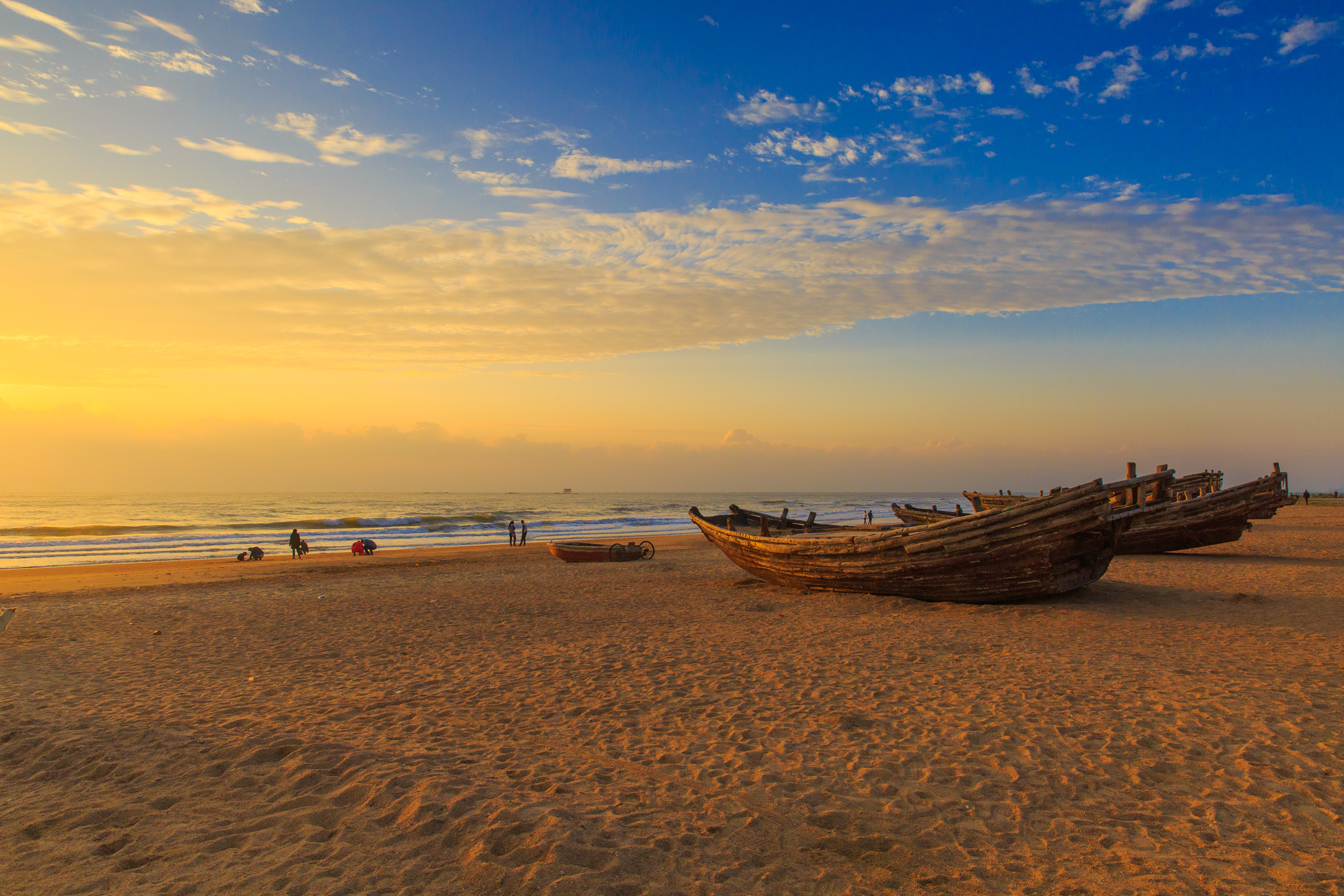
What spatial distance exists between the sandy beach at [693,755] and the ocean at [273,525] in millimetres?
26826

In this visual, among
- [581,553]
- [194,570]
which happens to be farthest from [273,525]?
[581,553]

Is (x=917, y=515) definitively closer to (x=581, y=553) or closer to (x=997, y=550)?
(x=581, y=553)

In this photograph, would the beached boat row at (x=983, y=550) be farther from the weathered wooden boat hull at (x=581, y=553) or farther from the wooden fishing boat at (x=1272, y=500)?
the wooden fishing boat at (x=1272, y=500)

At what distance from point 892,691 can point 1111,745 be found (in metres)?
1.90

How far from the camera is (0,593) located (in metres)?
16.1

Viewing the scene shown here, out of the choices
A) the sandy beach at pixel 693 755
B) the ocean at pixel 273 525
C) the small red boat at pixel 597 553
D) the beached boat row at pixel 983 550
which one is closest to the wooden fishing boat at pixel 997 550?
the beached boat row at pixel 983 550

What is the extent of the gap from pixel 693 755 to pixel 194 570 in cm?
2362

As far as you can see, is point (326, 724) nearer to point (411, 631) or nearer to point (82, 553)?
point (411, 631)

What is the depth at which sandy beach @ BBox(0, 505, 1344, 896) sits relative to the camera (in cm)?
348

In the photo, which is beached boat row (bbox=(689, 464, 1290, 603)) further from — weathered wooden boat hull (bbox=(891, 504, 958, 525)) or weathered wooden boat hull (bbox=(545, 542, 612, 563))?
weathered wooden boat hull (bbox=(891, 504, 958, 525))

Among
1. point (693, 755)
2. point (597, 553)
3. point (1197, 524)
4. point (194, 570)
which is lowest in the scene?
point (194, 570)

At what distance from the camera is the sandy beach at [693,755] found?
348 centimetres

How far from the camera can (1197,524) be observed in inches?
699

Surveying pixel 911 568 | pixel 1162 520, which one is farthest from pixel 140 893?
pixel 1162 520
